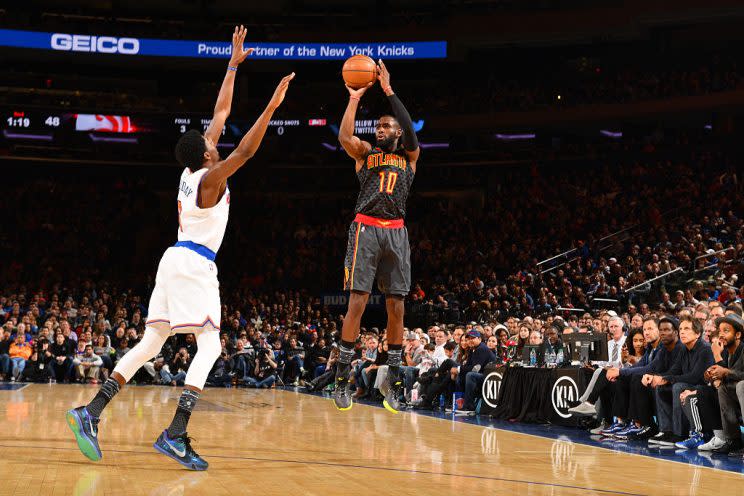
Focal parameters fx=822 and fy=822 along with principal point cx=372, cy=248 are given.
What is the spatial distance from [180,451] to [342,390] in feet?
6.66

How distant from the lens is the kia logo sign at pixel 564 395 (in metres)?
9.79

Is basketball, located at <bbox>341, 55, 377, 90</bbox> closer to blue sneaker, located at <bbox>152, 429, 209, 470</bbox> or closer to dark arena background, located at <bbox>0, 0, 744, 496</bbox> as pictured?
dark arena background, located at <bbox>0, 0, 744, 496</bbox>

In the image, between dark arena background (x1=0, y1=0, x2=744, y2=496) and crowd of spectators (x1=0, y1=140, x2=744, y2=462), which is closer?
dark arena background (x1=0, y1=0, x2=744, y2=496)

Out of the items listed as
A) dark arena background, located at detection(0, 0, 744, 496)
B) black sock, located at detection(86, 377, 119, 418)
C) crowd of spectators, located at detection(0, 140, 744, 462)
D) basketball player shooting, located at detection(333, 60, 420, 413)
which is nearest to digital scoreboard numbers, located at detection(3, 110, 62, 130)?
dark arena background, located at detection(0, 0, 744, 496)

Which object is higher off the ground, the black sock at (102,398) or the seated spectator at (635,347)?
the seated spectator at (635,347)

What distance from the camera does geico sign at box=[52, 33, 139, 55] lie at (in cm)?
2911

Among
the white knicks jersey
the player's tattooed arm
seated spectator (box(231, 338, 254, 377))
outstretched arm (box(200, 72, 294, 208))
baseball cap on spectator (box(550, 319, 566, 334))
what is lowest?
seated spectator (box(231, 338, 254, 377))

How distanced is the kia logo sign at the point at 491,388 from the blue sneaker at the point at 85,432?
23.4 feet

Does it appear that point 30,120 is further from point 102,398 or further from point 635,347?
point 102,398

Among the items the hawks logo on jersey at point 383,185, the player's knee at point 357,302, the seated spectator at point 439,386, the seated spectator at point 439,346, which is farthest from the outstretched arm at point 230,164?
the seated spectator at point 439,346

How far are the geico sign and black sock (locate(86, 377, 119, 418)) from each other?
86.6 feet

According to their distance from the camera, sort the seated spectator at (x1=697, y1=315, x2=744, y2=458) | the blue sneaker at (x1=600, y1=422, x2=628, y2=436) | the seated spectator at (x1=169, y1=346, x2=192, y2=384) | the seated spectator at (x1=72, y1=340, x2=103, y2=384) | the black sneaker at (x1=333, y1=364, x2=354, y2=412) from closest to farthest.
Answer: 1. the black sneaker at (x1=333, y1=364, x2=354, y2=412)
2. the seated spectator at (x1=697, y1=315, x2=744, y2=458)
3. the blue sneaker at (x1=600, y1=422, x2=628, y2=436)
4. the seated spectator at (x1=72, y1=340, x2=103, y2=384)
5. the seated spectator at (x1=169, y1=346, x2=192, y2=384)

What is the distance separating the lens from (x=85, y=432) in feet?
16.5

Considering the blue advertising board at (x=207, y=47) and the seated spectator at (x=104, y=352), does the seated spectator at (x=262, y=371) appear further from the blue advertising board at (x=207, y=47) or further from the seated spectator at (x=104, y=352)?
the blue advertising board at (x=207, y=47)
